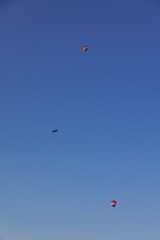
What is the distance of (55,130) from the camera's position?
4744 cm

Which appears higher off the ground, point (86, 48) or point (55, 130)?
point (86, 48)

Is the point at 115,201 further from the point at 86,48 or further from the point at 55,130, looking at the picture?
the point at 86,48

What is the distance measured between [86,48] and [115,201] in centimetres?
3549

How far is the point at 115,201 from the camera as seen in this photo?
2158 inches

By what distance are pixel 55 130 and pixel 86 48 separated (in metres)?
20.7

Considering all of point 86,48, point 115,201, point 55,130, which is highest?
point 86,48

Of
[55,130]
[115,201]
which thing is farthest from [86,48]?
[115,201]

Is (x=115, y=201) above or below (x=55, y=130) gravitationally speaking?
below

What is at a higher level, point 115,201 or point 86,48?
point 86,48

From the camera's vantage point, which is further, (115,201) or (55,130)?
(115,201)

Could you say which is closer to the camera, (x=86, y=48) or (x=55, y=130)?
(x=55, y=130)

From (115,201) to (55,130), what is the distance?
2223 cm

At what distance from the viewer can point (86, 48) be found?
54.8m
